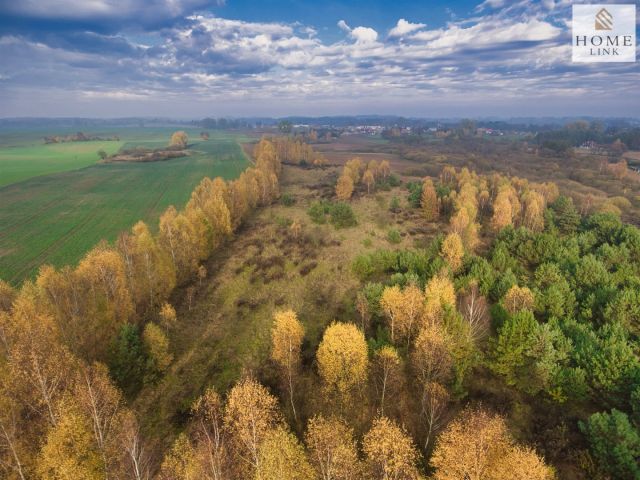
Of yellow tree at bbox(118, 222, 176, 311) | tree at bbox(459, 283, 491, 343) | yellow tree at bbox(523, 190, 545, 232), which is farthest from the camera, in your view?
yellow tree at bbox(523, 190, 545, 232)

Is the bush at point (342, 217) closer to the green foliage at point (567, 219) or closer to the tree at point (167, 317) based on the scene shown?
the tree at point (167, 317)

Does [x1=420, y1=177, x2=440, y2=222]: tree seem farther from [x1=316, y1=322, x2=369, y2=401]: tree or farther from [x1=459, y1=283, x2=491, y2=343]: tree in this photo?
[x1=316, y1=322, x2=369, y2=401]: tree

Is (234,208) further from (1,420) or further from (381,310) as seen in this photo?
(1,420)

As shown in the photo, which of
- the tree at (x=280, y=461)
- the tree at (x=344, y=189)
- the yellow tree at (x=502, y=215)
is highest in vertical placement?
the tree at (x=344, y=189)

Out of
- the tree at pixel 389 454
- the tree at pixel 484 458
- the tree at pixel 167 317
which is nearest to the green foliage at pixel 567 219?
the tree at pixel 484 458

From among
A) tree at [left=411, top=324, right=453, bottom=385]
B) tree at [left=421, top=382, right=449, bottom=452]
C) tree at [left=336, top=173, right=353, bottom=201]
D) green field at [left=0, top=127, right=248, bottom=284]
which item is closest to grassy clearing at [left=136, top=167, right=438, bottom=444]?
tree at [left=336, top=173, right=353, bottom=201]

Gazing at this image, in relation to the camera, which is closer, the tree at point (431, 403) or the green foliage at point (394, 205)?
the tree at point (431, 403)

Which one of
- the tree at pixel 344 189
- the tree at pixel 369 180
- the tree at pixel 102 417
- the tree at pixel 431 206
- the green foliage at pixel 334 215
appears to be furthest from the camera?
the tree at pixel 369 180
